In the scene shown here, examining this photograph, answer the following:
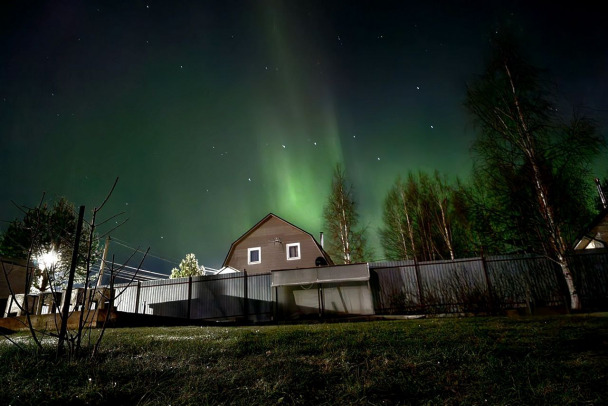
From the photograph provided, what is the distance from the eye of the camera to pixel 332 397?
→ 2949 mm

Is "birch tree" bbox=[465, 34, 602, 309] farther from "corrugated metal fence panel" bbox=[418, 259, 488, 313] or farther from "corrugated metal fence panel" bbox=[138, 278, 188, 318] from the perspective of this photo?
"corrugated metal fence panel" bbox=[138, 278, 188, 318]

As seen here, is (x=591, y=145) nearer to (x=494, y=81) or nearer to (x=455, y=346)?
(x=494, y=81)

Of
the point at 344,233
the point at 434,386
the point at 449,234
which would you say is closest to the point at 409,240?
the point at 449,234

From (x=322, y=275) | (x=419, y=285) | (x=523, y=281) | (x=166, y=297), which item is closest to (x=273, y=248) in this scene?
(x=166, y=297)

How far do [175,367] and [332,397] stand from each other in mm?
2103

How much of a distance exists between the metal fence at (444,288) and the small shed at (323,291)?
20.9 inches

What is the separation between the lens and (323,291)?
1531cm

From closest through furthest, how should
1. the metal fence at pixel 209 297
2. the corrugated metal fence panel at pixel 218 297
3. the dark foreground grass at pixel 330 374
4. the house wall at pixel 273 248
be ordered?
1. the dark foreground grass at pixel 330 374
2. the metal fence at pixel 209 297
3. the corrugated metal fence panel at pixel 218 297
4. the house wall at pixel 273 248

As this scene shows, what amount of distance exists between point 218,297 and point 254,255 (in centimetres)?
1336

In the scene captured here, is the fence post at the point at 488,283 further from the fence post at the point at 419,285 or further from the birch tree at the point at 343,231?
the birch tree at the point at 343,231

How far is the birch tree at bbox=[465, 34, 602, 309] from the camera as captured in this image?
11.6 m

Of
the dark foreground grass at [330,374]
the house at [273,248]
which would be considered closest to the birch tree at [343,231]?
the house at [273,248]

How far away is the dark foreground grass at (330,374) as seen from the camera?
288 centimetres

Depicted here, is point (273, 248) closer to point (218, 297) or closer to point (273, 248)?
point (273, 248)
